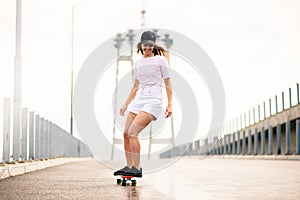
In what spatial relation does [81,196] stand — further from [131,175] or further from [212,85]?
[212,85]

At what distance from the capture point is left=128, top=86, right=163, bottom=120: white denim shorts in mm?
9461

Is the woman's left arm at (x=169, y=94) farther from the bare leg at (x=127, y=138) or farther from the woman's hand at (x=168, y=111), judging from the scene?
the bare leg at (x=127, y=138)

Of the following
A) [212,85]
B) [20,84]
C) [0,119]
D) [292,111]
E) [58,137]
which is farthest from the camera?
[292,111]

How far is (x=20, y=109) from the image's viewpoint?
15656 millimetres

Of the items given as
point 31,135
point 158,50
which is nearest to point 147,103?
point 158,50

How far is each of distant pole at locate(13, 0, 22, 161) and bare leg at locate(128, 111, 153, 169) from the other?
5.89 metres

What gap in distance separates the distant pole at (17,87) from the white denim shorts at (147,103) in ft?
20.0

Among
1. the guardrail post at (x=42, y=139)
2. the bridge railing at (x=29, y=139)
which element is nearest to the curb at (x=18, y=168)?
the bridge railing at (x=29, y=139)

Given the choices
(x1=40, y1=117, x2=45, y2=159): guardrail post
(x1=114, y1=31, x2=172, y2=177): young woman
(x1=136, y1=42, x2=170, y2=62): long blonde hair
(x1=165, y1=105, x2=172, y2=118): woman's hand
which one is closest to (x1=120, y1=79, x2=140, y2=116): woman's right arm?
(x1=114, y1=31, x2=172, y2=177): young woman

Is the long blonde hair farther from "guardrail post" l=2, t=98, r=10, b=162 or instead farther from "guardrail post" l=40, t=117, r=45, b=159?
"guardrail post" l=40, t=117, r=45, b=159

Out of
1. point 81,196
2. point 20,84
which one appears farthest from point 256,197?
point 20,84

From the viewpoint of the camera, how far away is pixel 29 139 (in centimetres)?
1720

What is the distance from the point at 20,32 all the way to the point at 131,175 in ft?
30.7

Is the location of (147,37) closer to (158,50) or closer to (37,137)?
(158,50)
